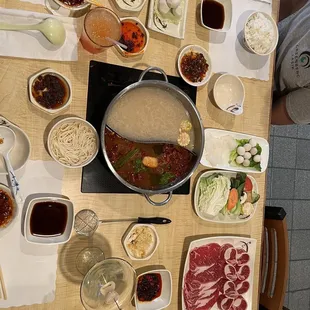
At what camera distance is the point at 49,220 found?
6.63ft

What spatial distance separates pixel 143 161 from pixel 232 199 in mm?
655

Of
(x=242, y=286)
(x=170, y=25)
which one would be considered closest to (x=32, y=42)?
(x=170, y=25)

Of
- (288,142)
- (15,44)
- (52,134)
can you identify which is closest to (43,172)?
(52,134)

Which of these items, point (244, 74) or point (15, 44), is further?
point (244, 74)

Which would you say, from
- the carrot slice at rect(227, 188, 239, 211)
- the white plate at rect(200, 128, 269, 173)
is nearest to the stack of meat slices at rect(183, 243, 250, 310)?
the carrot slice at rect(227, 188, 239, 211)

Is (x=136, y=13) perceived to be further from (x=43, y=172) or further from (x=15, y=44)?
(x=43, y=172)

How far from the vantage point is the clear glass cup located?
6.55 ft

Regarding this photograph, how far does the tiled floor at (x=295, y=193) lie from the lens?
387 centimetres

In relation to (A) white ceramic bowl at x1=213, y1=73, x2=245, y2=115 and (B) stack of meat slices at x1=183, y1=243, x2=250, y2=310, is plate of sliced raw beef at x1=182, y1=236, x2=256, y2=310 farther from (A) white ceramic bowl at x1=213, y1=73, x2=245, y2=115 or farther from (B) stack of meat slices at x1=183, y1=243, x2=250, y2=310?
(A) white ceramic bowl at x1=213, y1=73, x2=245, y2=115

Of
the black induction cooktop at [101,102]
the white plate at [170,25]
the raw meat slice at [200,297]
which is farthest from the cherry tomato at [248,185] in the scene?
the white plate at [170,25]

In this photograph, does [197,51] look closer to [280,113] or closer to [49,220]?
[280,113]

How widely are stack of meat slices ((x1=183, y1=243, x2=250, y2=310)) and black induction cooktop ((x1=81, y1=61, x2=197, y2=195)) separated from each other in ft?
2.22

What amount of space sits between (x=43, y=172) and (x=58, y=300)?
0.70m

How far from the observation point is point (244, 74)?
2547mm
